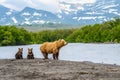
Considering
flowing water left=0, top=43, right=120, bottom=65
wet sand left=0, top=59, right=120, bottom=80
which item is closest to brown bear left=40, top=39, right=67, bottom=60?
wet sand left=0, top=59, right=120, bottom=80

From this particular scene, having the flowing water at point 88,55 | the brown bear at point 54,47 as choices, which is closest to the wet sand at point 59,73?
the brown bear at point 54,47

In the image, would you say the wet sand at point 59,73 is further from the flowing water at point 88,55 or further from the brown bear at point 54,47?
the flowing water at point 88,55

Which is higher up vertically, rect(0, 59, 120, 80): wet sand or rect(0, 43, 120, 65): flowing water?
rect(0, 59, 120, 80): wet sand

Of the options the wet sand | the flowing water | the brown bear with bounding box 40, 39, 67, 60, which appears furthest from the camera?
the flowing water

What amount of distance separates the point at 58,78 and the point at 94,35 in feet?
583

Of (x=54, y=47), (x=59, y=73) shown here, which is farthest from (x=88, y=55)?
(x=59, y=73)

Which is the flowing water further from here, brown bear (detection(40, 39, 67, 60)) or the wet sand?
the wet sand

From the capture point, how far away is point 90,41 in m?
195

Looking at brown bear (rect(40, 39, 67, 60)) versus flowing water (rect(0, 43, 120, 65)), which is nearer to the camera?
brown bear (rect(40, 39, 67, 60))

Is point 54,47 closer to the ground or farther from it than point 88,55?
farther from it

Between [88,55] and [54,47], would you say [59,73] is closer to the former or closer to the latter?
[54,47]

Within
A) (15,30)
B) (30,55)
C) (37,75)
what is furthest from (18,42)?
(37,75)

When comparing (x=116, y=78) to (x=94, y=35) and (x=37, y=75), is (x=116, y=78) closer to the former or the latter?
(x=37, y=75)

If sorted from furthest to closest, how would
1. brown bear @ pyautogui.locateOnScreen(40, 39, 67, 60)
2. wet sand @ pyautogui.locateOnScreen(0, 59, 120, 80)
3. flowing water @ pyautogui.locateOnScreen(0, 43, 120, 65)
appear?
flowing water @ pyautogui.locateOnScreen(0, 43, 120, 65) < brown bear @ pyautogui.locateOnScreen(40, 39, 67, 60) < wet sand @ pyautogui.locateOnScreen(0, 59, 120, 80)
